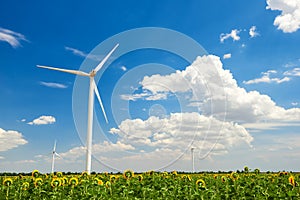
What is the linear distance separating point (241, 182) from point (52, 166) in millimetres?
36090

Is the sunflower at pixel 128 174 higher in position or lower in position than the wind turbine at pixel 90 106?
lower

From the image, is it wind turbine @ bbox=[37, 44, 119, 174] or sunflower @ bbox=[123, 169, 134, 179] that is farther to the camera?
wind turbine @ bbox=[37, 44, 119, 174]

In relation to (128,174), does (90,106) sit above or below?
above

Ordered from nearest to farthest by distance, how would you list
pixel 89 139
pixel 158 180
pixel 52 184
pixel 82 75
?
pixel 52 184 < pixel 158 180 < pixel 89 139 < pixel 82 75

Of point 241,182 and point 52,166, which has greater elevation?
point 52,166

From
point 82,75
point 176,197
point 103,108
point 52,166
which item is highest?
point 82,75

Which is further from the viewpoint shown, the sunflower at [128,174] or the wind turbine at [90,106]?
the wind turbine at [90,106]

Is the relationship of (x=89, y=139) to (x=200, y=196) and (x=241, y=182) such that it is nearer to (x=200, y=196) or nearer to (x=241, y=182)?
(x=241, y=182)

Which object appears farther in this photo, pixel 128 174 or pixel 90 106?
pixel 90 106

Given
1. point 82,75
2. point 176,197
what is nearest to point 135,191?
point 176,197

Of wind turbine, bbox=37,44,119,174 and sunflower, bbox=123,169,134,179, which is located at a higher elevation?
wind turbine, bbox=37,44,119,174

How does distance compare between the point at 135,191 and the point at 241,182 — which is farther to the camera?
the point at 241,182

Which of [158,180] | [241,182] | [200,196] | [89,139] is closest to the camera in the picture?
[200,196]

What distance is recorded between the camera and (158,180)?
15.6 m
